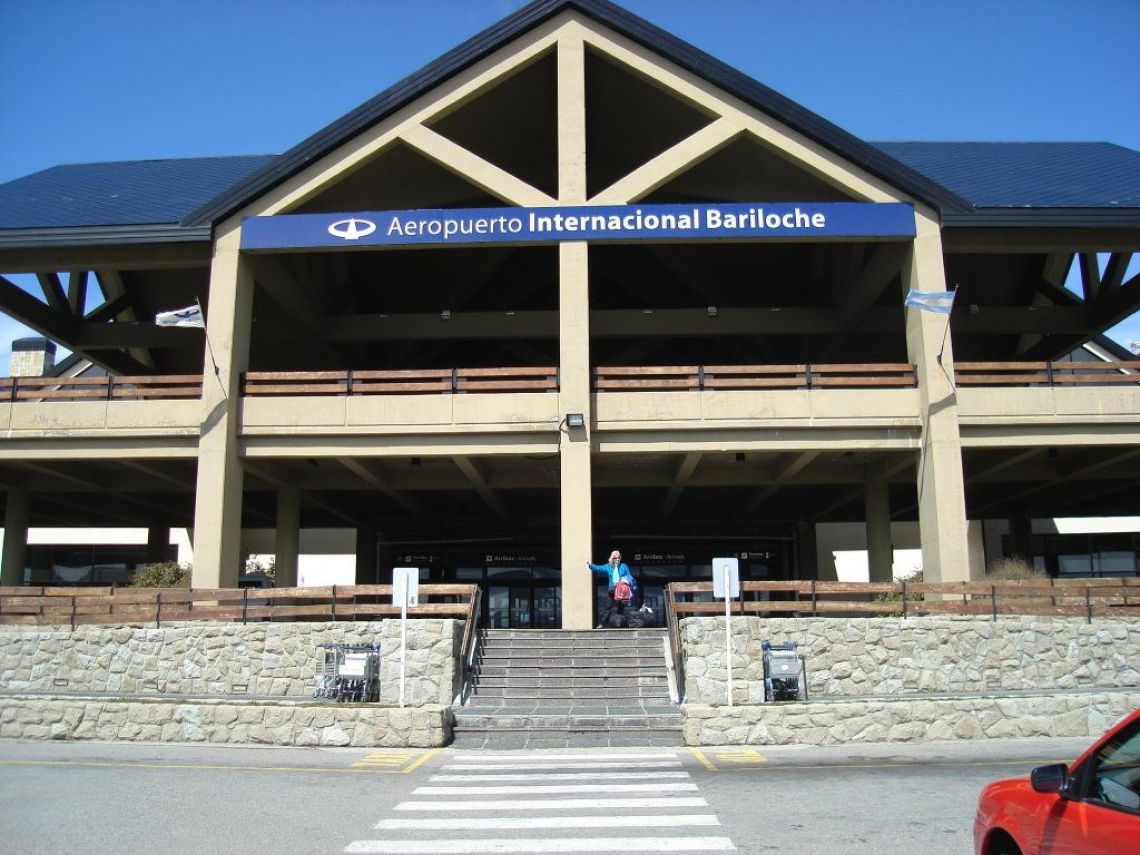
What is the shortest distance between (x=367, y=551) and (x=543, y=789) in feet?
70.8

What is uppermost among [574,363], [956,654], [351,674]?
[574,363]

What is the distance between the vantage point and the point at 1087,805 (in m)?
4.36

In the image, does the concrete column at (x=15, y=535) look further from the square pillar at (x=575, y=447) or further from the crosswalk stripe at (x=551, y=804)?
the crosswalk stripe at (x=551, y=804)

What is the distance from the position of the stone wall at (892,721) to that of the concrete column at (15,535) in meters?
19.6

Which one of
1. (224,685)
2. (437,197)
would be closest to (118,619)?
(224,685)

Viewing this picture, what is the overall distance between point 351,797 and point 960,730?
8155 mm

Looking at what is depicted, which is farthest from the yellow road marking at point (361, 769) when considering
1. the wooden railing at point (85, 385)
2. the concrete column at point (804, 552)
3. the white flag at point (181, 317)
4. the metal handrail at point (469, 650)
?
the concrete column at point (804, 552)

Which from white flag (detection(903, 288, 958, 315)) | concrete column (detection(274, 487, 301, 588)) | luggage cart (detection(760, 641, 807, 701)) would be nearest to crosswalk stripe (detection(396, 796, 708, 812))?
luggage cart (detection(760, 641, 807, 701))

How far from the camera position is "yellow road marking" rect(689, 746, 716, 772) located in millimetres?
11133

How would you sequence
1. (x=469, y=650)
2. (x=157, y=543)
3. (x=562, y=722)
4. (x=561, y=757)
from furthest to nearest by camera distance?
(x=157, y=543) → (x=469, y=650) → (x=562, y=722) → (x=561, y=757)

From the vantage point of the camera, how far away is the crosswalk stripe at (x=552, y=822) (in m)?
8.13

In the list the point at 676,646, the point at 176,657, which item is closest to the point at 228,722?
the point at 176,657

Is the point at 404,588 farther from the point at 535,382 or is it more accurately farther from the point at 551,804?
the point at 535,382

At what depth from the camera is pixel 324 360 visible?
2595 centimetres
